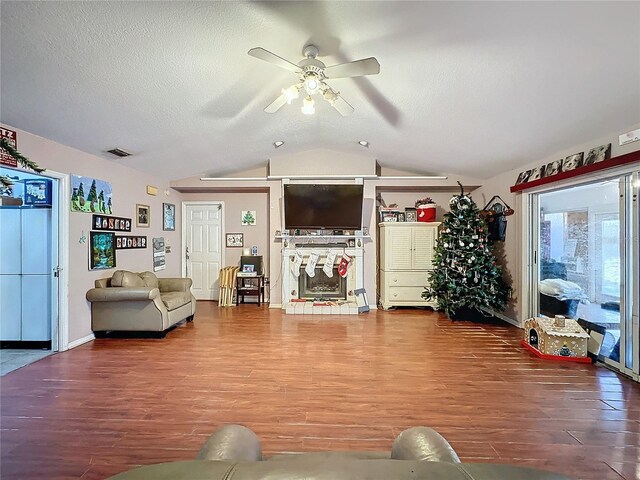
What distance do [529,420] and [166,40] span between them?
12.2 ft

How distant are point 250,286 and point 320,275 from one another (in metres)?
1.39

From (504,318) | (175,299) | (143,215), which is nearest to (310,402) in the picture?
(175,299)

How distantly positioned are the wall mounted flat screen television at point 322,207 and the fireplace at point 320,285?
35.6 inches

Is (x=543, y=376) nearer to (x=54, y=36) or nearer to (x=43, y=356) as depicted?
(x=54, y=36)

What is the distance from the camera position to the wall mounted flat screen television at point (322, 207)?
16.9ft

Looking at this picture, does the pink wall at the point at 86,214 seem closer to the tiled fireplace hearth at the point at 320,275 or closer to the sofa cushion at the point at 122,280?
the sofa cushion at the point at 122,280

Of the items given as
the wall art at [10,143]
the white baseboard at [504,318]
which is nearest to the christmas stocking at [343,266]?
the white baseboard at [504,318]

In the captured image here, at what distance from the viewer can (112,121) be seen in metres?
3.07

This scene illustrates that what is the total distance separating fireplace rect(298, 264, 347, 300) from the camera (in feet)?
18.2

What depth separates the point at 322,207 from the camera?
521 cm

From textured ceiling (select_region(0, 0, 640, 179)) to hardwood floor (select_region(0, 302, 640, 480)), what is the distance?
7.94 ft

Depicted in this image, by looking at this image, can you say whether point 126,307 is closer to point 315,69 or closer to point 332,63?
point 315,69

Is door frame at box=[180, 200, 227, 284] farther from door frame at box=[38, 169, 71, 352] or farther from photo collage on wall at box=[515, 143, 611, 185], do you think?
photo collage on wall at box=[515, 143, 611, 185]

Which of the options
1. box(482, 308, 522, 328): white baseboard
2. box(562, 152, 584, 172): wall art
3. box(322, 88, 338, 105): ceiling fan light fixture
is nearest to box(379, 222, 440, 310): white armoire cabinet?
box(482, 308, 522, 328): white baseboard
